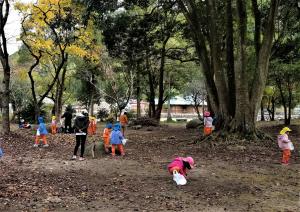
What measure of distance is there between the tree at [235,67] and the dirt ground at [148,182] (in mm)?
1687

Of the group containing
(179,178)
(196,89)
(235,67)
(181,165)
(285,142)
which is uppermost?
(196,89)

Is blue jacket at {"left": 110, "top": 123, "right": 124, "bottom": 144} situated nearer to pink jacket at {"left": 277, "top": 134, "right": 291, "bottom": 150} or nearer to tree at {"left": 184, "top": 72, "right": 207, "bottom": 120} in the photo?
pink jacket at {"left": 277, "top": 134, "right": 291, "bottom": 150}

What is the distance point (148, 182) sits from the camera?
32.1ft

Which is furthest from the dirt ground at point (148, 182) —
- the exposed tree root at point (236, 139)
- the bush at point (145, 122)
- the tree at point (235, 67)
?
the bush at point (145, 122)

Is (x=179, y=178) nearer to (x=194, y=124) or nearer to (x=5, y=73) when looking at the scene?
(x=5, y=73)

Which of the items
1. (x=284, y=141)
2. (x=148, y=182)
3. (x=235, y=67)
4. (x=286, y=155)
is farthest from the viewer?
(x=235, y=67)

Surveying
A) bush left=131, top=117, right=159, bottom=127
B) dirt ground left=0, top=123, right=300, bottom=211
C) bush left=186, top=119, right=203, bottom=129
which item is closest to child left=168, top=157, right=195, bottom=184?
dirt ground left=0, top=123, right=300, bottom=211

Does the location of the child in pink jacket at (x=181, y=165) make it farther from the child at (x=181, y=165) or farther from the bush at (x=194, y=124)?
the bush at (x=194, y=124)

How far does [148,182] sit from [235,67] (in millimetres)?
8252

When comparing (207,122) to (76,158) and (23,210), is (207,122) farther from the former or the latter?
(23,210)

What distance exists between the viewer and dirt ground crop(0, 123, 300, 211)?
782 cm

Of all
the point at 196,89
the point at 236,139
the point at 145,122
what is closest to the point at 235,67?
the point at 236,139

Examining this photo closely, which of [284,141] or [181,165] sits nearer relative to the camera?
[181,165]

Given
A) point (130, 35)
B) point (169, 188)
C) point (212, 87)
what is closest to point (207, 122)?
point (212, 87)
